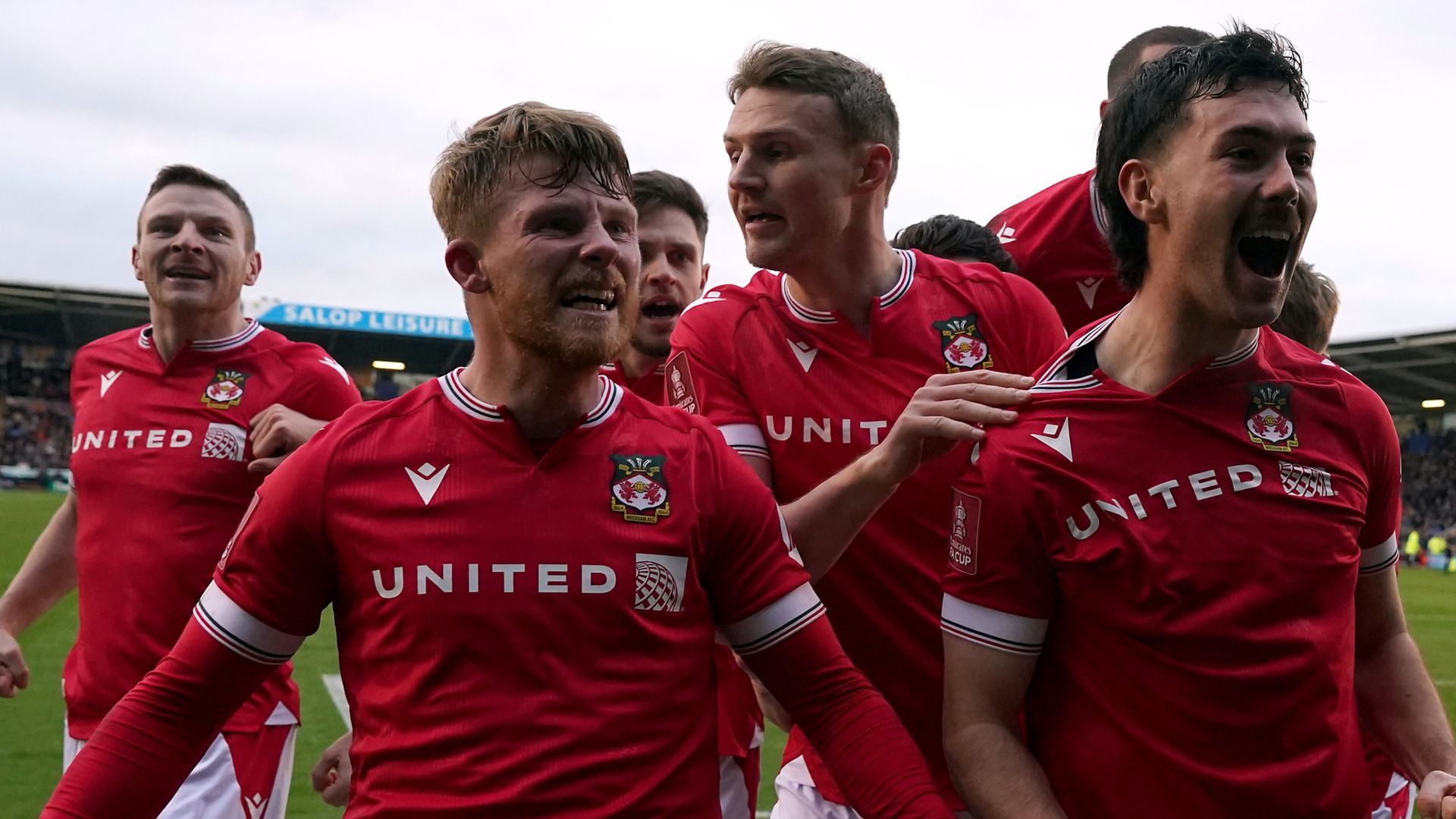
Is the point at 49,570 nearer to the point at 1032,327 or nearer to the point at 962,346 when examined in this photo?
the point at 962,346

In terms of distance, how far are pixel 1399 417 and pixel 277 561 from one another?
5029cm

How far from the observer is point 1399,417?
46281mm

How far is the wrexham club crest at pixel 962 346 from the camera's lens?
3199 millimetres

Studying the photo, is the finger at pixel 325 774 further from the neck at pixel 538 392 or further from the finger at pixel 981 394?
the finger at pixel 981 394

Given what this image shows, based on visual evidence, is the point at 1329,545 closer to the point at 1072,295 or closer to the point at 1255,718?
the point at 1255,718

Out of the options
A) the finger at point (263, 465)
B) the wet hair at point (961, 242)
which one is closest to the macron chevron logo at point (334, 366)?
the finger at point (263, 465)

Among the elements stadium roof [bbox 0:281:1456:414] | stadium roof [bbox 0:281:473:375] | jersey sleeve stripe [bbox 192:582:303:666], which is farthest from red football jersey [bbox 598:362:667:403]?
stadium roof [bbox 0:281:473:375]

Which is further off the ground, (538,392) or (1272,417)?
(538,392)

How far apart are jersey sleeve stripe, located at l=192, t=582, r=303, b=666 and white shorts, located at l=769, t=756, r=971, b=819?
1463 millimetres

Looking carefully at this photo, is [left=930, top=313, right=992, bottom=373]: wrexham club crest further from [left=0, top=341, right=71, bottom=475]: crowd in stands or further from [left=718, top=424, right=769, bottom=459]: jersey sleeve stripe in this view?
[left=0, top=341, right=71, bottom=475]: crowd in stands

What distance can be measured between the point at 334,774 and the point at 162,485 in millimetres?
1825

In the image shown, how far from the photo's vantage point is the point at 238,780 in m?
4.16

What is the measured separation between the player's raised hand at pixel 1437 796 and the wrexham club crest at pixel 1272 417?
2.15ft

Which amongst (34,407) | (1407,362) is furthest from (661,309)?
(34,407)
